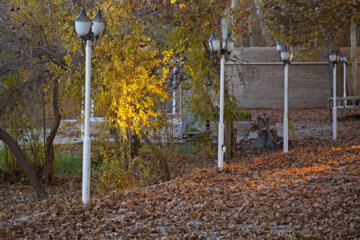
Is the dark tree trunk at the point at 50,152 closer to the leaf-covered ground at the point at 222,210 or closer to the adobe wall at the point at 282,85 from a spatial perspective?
the leaf-covered ground at the point at 222,210

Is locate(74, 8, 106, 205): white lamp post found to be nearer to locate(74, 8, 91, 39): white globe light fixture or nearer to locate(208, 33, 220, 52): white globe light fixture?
locate(74, 8, 91, 39): white globe light fixture

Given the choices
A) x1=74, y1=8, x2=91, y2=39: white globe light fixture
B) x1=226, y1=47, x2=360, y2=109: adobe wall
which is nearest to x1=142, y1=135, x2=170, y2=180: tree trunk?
x1=74, y1=8, x2=91, y2=39: white globe light fixture

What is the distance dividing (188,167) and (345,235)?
26.7 feet

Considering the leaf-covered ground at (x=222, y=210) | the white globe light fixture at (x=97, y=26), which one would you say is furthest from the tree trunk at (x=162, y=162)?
the white globe light fixture at (x=97, y=26)

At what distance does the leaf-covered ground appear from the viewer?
591cm

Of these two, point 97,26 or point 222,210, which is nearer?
point 222,210

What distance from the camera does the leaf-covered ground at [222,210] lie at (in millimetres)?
5914

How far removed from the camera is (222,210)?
6918mm

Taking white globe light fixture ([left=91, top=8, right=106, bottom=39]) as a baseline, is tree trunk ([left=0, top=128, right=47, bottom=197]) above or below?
below

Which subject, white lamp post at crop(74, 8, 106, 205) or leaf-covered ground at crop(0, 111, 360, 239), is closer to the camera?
leaf-covered ground at crop(0, 111, 360, 239)

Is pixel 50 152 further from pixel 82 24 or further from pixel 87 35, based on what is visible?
pixel 82 24

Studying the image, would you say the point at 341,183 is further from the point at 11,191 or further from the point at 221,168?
the point at 11,191

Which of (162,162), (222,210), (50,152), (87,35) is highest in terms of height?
(87,35)

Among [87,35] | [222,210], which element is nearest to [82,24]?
[87,35]
